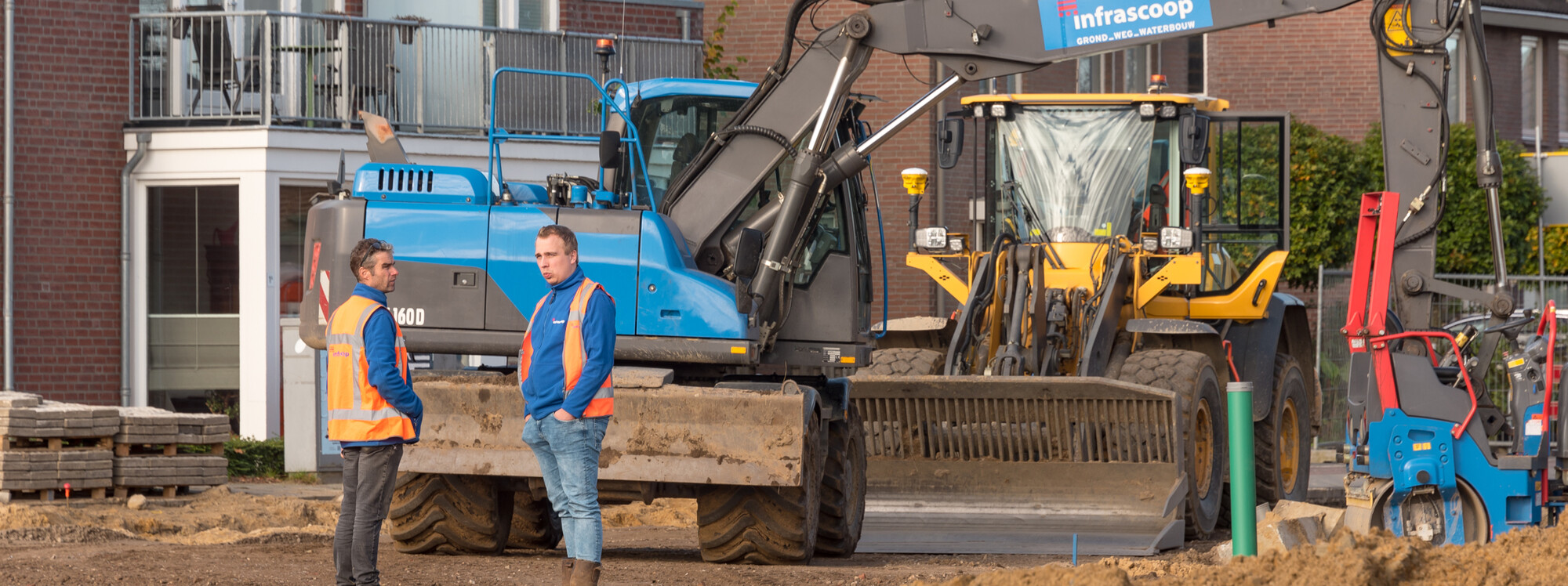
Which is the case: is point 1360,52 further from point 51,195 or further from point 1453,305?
point 51,195

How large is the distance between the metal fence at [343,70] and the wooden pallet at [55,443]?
14.7 feet

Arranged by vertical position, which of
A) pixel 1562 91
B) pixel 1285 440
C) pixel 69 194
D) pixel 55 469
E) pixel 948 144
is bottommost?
pixel 55 469

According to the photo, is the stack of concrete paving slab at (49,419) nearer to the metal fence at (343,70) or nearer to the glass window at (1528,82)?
the metal fence at (343,70)

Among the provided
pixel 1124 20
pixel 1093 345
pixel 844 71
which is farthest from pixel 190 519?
pixel 1124 20

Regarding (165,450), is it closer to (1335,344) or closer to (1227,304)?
(1227,304)

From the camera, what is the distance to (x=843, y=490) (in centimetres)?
969

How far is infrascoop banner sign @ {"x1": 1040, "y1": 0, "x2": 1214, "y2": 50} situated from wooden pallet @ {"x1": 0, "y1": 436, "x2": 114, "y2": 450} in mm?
7176

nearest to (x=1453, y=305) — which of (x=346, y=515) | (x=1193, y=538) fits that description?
(x=1193, y=538)

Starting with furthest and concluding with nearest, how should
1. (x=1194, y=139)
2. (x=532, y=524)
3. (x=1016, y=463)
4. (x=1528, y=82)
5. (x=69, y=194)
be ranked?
1. (x=1528, y=82)
2. (x=69, y=194)
3. (x=1194, y=139)
4. (x=1016, y=463)
5. (x=532, y=524)

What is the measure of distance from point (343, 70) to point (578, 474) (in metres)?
10.2

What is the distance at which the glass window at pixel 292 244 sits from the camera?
648 inches

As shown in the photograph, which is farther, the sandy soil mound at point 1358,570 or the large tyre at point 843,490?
the large tyre at point 843,490

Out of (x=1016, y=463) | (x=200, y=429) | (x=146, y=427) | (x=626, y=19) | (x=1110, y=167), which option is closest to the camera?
(x=1016, y=463)

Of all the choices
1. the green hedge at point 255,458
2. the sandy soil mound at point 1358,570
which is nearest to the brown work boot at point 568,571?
the sandy soil mound at point 1358,570
